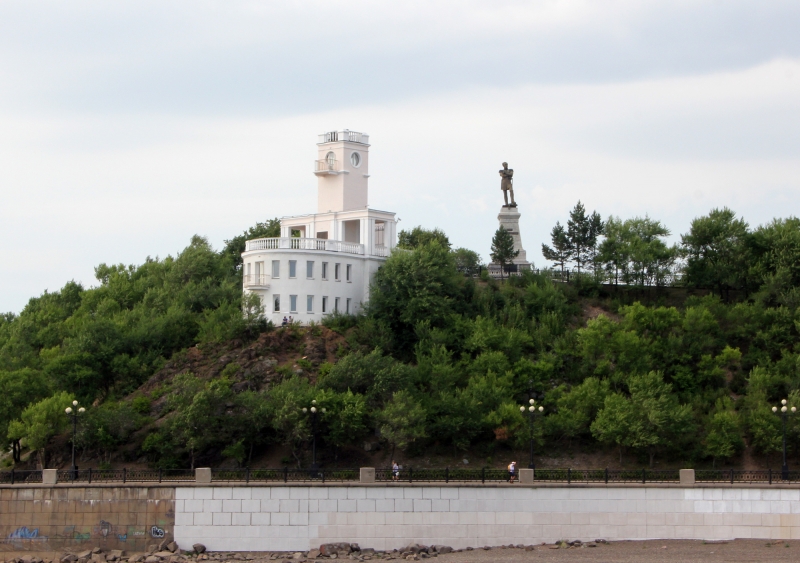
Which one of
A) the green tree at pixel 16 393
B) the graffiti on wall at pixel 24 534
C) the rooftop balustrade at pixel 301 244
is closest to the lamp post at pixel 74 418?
the graffiti on wall at pixel 24 534

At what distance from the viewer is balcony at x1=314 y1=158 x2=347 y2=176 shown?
244ft

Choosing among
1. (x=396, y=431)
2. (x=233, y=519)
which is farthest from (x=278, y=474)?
(x=396, y=431)

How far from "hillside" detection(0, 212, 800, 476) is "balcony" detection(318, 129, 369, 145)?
8.78m

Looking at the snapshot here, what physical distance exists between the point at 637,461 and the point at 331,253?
21329 millimetres

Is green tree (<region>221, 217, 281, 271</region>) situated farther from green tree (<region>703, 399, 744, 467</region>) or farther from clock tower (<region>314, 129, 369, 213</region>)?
green tree (<region>703, 399, 744, 467</region>)

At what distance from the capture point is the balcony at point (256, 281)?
6888 cm

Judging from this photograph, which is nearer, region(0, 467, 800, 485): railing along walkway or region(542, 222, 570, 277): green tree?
region(0, 467, 800, 485): railing along walkway

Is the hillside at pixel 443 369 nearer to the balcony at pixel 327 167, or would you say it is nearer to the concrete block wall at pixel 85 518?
the concrete block wall at pixel 85 518

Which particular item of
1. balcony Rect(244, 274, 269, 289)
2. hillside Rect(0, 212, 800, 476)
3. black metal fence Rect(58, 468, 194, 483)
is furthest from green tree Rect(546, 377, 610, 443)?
balcony Rect(244, 274, 269, 289)

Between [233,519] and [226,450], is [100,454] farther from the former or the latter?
[233,519]

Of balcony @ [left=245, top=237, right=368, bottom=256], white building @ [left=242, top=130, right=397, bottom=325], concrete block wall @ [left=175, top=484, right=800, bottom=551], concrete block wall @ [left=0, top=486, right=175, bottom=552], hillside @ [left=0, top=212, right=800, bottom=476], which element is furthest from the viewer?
balcony @ [left=245, top=237, right=368, bottom=256]

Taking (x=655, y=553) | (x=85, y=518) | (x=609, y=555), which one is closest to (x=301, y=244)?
(x=85, y=518)

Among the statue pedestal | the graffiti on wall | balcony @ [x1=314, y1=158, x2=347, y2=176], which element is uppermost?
balcony @ [x1=314, y1=158, x2=347, y2=176]

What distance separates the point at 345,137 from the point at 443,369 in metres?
18.8
